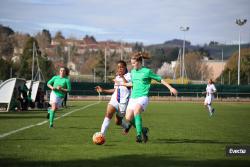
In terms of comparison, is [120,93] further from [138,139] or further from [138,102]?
[138,139]

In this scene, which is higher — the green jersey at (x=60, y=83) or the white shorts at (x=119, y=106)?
the green jersey at (x=60, y=83)

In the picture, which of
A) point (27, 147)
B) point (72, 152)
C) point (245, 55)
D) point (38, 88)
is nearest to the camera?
point (72, 152)

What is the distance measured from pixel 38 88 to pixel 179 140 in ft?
90.0

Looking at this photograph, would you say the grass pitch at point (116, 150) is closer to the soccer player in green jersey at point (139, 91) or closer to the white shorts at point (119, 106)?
the soccer player in green jersey at point (139, 91)

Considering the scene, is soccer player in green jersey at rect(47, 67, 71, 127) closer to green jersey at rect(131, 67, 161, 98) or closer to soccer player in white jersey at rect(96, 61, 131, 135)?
soccer player in white jersey at rect(96, 61, 131, 135)

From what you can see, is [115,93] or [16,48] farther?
[16,48]

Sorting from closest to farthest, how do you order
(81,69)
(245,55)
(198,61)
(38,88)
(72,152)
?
(72,152) < (38,88) < (245,55) < (198,61) < (81,69)

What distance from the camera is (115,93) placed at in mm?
14398

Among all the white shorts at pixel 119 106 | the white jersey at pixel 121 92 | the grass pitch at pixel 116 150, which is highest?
the white jersey at pixel 121 92

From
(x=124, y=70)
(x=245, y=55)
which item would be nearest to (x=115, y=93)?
(x=124, y=70)

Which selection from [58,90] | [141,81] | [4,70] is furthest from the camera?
[4,70]

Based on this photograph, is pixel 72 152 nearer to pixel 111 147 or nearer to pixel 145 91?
pixel 111 147

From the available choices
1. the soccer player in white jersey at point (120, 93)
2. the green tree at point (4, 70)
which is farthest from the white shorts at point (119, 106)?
the green tree at point (4, 70)

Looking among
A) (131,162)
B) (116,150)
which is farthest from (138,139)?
(131,162)
